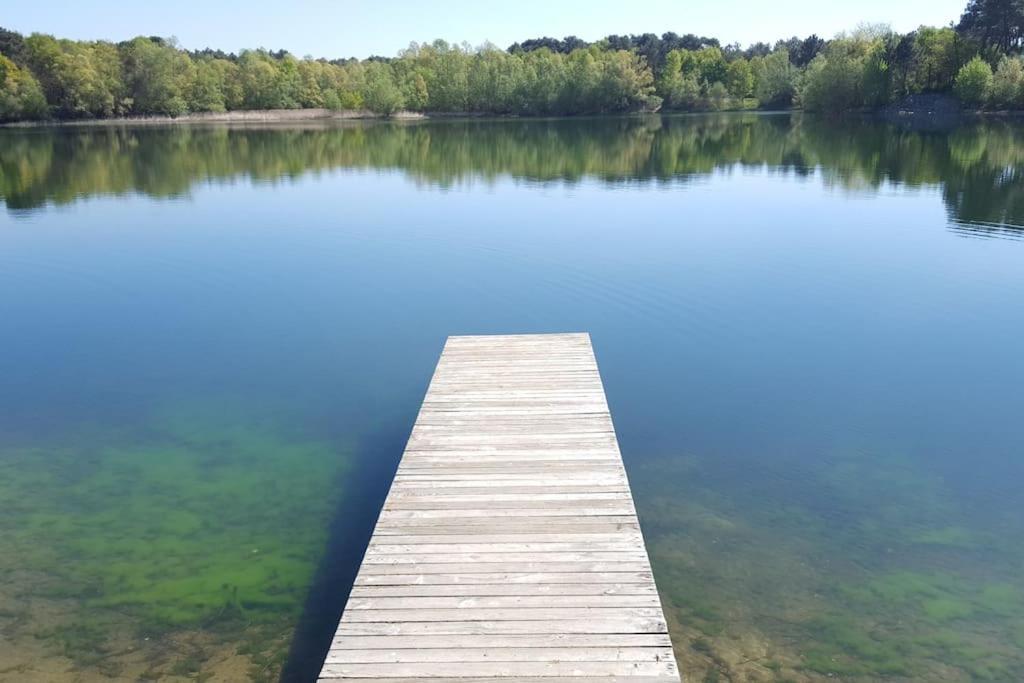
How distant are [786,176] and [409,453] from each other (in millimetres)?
30109

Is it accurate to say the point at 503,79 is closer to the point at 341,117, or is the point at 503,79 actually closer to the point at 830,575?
the point at 341,117

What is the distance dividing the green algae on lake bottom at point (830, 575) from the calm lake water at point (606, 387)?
0.03m

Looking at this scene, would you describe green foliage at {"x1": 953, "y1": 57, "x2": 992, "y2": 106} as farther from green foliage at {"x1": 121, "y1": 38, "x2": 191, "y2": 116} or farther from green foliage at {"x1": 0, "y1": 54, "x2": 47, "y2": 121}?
green foliage at {"x1": 0, "y1": 54, "x2": 47, "y2": 121}

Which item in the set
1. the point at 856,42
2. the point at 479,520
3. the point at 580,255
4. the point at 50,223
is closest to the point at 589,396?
the point at 479,520

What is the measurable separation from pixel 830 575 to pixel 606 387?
15.7 feet

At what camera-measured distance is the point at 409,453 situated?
24.5ft

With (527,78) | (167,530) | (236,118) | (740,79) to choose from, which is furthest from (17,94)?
(740,79)

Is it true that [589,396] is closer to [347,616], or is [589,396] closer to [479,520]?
[479,520]

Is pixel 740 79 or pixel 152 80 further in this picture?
pixel 740 79

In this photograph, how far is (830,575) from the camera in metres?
7.05

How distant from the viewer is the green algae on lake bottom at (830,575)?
607cm

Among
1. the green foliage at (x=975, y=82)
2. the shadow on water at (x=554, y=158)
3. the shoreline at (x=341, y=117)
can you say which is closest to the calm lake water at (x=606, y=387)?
the shadow on water at (x=554, y=158)

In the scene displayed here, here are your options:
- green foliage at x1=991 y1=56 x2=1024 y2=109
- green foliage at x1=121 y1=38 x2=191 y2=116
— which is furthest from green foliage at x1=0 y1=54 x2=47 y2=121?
green foliage at x1=991 y1=56 x2=1024 y2=109

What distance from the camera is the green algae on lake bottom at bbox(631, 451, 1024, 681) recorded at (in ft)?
19.9
